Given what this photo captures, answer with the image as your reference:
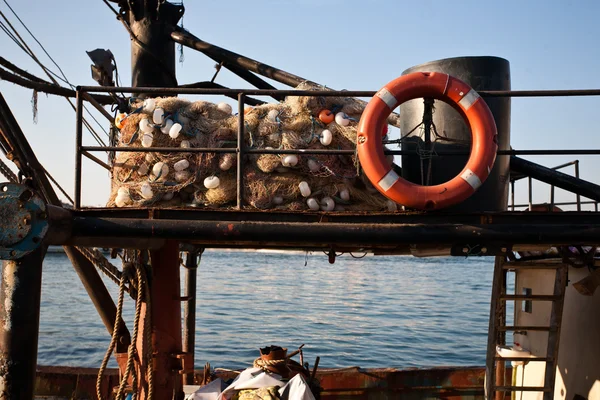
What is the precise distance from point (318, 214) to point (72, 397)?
612cm

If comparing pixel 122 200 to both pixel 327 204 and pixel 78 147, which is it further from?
pixel 327 204

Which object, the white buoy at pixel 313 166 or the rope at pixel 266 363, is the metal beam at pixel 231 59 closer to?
the white buoy at pixel 313 166

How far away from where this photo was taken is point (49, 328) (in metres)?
26.8

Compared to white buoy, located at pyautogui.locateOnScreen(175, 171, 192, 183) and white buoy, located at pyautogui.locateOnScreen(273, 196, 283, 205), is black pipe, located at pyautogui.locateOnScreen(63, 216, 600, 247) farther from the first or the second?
white buoy, located at pyautogui.locateOnScreen(175, 171, 192, 183)

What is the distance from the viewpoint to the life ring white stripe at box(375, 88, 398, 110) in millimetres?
5504

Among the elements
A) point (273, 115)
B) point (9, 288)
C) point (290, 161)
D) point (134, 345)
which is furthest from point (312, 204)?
point (9, 288)

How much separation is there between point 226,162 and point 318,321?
2202cm

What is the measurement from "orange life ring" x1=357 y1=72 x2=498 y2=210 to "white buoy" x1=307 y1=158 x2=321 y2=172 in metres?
0.91

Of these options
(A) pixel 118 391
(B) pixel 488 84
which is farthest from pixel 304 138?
(A) pixel 118 391

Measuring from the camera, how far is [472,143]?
5.54 meters

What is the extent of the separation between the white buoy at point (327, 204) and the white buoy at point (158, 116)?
1.78 meters

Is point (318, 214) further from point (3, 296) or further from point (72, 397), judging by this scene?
point (72, 397)

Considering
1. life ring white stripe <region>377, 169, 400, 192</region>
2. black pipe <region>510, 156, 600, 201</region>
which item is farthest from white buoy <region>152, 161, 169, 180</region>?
black pipe <region>510, 156, 600, 201</region>

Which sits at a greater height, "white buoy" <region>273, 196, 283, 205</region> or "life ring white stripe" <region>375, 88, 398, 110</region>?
"life ring white stripe" <region>375, 88, 398, 110</region>
